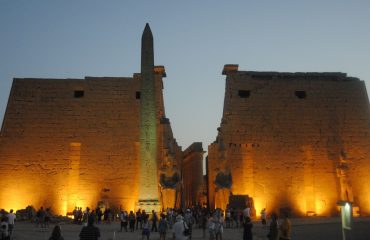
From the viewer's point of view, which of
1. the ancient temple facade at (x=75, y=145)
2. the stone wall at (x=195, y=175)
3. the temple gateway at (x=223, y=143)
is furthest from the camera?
the stone wall at (x=195, y=175)

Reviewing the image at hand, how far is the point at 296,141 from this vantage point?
18.2m

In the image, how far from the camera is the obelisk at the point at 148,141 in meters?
14.1

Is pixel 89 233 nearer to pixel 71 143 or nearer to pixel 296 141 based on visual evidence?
pixel 71 143

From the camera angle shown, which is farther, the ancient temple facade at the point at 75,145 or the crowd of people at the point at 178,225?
the ancient temple facade at the point at 75,145

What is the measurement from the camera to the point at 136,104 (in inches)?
724

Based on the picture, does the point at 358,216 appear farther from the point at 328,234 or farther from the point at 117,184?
the point at 117,184

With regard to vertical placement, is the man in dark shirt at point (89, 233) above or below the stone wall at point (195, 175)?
below

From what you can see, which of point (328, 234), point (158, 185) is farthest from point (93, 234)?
point (158, 185)

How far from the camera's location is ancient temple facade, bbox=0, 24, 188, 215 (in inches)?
672

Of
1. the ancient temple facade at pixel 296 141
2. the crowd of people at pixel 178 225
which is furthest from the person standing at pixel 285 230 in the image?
the ancient temple facade at pixel 296 141

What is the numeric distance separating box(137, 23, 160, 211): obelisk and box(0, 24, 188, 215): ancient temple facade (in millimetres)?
1703

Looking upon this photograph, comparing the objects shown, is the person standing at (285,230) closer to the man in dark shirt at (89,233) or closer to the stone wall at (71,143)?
the man in dark shirt at (89,233)

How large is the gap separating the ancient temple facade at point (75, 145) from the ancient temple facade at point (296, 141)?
2.92 metres

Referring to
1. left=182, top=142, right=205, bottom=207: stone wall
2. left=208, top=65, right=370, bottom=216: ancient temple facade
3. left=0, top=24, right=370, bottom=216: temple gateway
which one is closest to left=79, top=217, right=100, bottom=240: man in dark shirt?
left=0, top=24, right=370, bottom=216: temple gateway
